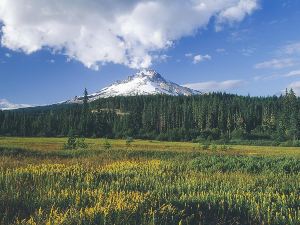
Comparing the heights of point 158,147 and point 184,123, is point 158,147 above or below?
below

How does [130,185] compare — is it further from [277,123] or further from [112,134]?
[277,123]

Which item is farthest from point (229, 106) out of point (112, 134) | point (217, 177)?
point (217, 177)

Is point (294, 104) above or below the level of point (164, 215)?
above

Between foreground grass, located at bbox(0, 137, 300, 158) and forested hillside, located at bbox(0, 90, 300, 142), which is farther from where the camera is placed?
forested hillside, located at bbox(0, 90, 300, 142)

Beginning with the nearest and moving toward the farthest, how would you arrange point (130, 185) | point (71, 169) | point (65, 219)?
point (65, 219) → point (130, 185) → point (71, 169)

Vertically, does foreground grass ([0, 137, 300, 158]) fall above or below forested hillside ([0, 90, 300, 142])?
below

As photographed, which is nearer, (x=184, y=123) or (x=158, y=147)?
(x=158, y=147)

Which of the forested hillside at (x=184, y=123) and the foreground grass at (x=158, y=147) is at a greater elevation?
the forested hillside at (x=184, y=123)

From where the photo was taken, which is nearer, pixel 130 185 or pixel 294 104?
pixel 130 185

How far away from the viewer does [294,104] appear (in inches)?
6506

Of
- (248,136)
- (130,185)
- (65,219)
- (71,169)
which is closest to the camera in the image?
(65,219)

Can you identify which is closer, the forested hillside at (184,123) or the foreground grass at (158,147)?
the foreground grass at (158,147)

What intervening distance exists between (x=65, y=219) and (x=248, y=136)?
497 ft

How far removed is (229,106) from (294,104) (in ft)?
118
